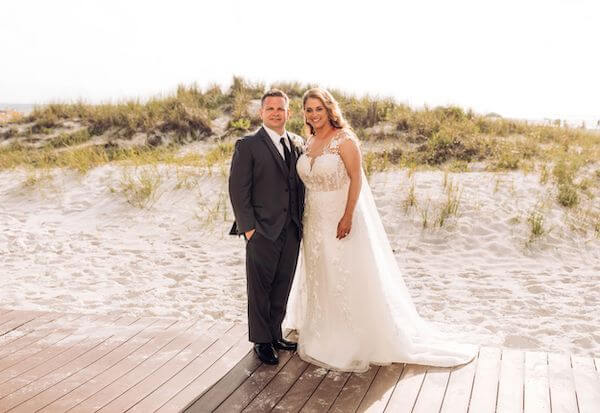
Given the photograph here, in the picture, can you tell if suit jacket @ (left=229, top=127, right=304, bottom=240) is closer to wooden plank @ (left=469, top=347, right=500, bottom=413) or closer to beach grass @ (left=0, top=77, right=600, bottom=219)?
wooden plank @ (left=469, top=347, right=500, bottom=413)

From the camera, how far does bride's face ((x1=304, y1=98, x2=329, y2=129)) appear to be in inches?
161

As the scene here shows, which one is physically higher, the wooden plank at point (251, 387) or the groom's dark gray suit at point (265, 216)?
the groom's dark gray suit at point (265, 216)

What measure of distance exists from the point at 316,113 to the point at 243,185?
71 centimetres

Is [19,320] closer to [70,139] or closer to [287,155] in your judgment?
[287,155]

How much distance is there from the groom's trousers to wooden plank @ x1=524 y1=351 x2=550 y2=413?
1.68 metres

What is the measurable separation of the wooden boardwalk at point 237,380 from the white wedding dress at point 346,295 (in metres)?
0.11

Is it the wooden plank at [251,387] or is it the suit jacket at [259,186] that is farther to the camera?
the suit jacket at [259,186]

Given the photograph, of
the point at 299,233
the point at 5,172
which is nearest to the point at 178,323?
the point at 299,233

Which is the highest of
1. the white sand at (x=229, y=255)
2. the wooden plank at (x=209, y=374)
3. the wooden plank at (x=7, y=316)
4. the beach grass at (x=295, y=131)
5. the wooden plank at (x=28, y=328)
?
the beach grass at (x=295, y=131)

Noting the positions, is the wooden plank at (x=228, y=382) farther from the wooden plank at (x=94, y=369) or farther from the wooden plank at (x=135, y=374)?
the wooden plank at (x=94, y=369)

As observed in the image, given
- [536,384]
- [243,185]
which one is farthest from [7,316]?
[536,384]

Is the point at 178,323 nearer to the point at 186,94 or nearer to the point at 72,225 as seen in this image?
the point at 72,225

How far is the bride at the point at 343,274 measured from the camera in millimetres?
4082

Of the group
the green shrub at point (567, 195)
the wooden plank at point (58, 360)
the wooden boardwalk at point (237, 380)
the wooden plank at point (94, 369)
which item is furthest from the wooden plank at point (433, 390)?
the green shrub at point (567, 195)
